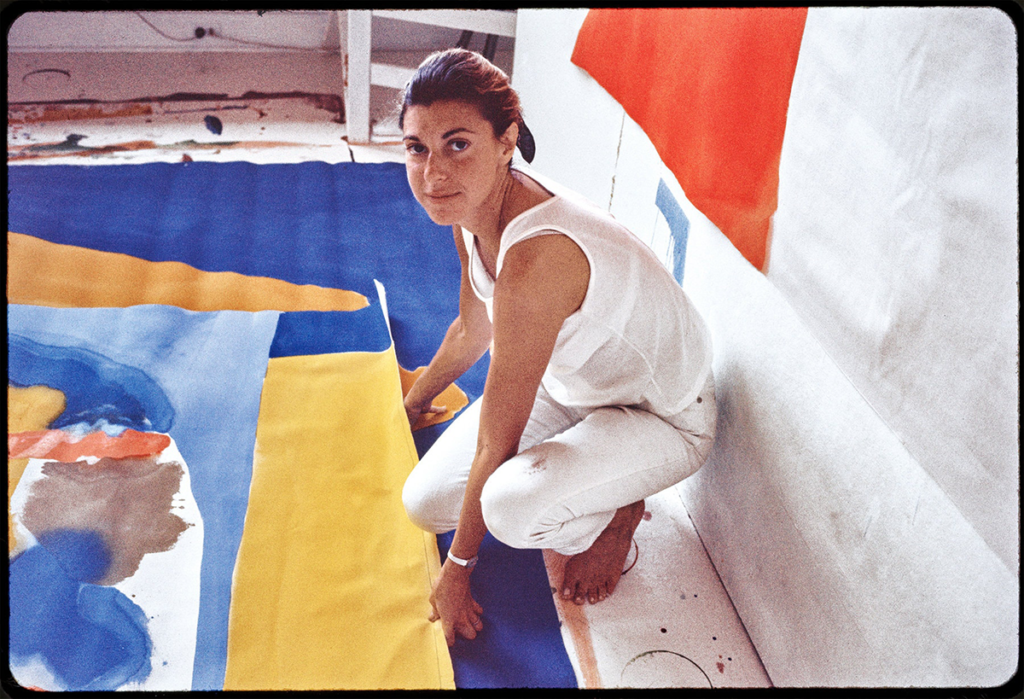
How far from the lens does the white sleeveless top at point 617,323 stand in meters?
1.19

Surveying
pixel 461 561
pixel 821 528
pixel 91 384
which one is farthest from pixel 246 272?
pixel 821 528

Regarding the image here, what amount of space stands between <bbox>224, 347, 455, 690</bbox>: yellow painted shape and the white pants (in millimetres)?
115

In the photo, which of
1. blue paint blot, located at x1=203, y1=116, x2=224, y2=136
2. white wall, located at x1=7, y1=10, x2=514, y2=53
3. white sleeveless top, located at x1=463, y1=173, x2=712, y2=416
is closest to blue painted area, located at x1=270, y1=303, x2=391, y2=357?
white sleeveless top, located at x1=463, y1=173, x2=712, y2=416

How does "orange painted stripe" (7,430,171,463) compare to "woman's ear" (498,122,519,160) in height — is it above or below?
below

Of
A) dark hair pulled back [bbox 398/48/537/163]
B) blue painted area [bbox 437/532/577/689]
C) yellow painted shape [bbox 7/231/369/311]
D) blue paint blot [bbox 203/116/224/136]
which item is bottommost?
blue painted area [bbox 437/532/577/689]

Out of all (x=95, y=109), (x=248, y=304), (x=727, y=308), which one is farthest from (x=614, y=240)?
(x=95, y=109)

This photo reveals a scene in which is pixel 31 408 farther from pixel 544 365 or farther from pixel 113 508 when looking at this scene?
pixel 544 365

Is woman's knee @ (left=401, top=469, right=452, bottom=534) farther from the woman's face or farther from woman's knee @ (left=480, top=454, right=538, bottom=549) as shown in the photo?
the woman's face

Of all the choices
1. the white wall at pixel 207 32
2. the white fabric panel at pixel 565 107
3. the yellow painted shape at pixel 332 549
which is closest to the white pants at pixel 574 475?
the yellow painted shape at pixel 332 549

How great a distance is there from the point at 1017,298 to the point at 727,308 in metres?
0.69

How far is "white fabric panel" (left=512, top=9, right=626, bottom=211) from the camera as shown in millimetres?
2113

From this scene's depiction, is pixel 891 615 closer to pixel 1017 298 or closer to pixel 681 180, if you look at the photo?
pixel 1017 298

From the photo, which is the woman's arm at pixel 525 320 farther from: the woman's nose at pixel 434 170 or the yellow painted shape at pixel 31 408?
the yellow painted shape at pixel 31 408

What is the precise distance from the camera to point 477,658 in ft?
4.24
